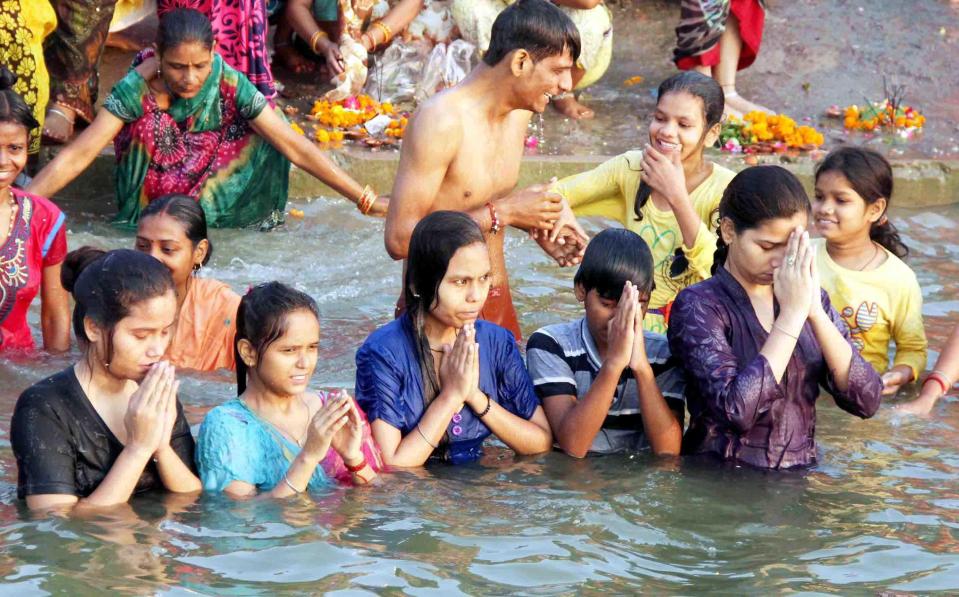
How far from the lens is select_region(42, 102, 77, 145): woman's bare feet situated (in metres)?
8.43

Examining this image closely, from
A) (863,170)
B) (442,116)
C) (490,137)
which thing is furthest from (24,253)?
(863,170)

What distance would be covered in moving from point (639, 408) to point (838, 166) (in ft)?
4.65

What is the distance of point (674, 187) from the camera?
5457 mm

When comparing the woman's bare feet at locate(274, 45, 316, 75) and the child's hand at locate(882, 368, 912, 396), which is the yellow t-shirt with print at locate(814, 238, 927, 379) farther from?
the woman's bare feet at locate(274, 45, 316, 75)

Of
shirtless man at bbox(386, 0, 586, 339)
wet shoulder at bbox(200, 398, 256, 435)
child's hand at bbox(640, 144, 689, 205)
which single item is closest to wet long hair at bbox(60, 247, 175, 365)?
wet shoulder at bbox(200, 398, 256, 435)

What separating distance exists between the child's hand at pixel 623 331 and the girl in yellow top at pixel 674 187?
2.89 feet

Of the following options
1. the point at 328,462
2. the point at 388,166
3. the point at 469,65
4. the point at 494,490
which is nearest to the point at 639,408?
the point at 494,490

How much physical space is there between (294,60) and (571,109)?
2038mm

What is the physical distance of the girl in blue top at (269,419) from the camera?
14.4 feet

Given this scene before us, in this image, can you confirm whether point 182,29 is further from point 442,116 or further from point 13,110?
point 442,116

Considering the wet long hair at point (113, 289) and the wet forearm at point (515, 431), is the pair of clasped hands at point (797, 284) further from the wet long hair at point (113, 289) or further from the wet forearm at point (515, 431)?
the wet long hair at point (113, 289)

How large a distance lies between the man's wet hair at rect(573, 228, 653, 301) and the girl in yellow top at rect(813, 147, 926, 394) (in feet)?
4.15

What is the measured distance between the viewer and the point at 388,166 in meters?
8.91

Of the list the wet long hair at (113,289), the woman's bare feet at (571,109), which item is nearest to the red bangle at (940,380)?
the wet long hair at (113,289)
